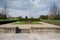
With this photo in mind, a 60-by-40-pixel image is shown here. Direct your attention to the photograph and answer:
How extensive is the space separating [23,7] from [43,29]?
2.31 meters

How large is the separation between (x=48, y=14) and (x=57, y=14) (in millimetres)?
613

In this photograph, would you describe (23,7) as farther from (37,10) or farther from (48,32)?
(48,32)

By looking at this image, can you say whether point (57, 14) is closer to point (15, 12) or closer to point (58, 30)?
point (58, 30)

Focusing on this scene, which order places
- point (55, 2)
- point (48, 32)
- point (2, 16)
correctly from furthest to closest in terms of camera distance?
1. point (55, 2)
2. point (2, 16)
3. point (48, 32)

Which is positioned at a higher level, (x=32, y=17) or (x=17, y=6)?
(x=17, y=6)

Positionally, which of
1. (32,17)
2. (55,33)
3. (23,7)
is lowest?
(55,33)

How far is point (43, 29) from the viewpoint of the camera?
6.54 metres

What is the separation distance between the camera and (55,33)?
658 centimetres

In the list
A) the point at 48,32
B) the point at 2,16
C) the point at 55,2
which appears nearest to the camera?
the point at 48,32

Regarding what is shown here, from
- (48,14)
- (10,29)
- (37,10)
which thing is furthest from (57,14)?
(10,29)

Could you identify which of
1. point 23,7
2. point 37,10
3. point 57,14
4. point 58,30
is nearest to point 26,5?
point 23,7

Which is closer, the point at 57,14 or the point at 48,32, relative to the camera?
the point at 48,32

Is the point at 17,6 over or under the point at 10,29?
over

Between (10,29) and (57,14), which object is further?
(57,14)
